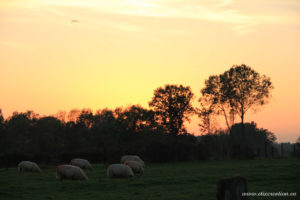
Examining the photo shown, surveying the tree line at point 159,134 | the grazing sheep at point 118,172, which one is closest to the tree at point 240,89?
the tree line at point 159,134

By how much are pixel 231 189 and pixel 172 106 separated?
69.5 m

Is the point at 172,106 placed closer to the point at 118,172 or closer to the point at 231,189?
the point at 118,172

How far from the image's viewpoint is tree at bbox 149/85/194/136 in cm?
7375

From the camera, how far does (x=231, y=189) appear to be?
551 centimetres

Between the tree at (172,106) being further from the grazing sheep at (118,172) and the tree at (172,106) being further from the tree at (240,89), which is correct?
the grazing sheep at (118,172)

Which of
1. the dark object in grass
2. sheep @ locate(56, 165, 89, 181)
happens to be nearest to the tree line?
sheep @ locate(56, 165, 89, 181)

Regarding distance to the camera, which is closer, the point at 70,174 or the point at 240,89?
the point at 70,174

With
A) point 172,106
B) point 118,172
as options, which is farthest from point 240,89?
point 118,172

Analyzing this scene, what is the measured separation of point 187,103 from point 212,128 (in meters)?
6.37

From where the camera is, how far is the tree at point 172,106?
73.8 m

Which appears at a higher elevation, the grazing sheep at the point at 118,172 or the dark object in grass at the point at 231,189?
the dark object in grass at the point at 231,189

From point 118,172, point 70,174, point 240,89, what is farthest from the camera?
point 240,89

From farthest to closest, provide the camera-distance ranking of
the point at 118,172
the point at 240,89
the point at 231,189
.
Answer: the point at 240,89, the point at 118,172, the point at 231,189

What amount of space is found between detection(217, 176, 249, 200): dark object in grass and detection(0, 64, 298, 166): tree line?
49.6m
